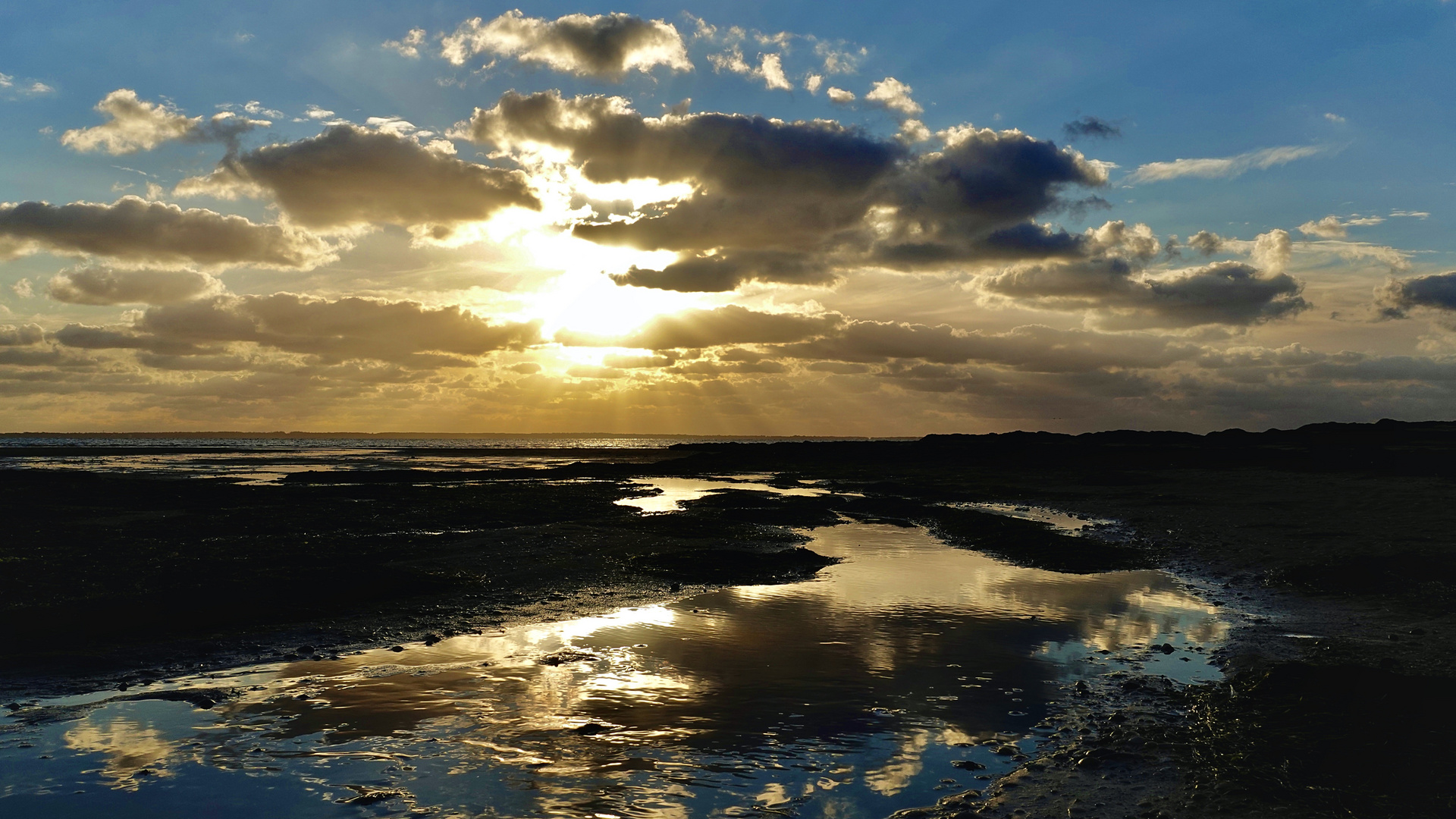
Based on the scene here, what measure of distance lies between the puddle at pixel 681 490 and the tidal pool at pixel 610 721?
26604 millimetres

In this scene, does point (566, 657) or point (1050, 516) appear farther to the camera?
point (1050, 516)

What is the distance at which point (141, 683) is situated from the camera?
1360cm

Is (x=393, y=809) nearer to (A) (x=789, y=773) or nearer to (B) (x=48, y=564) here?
(A) (x=789, y=773)

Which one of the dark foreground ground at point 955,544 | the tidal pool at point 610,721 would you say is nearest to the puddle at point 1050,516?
the dark foreground ground at point 955,544

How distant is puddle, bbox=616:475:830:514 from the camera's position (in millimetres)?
47916

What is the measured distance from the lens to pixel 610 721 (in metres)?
11.9

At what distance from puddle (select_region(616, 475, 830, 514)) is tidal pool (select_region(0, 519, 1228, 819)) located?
87.3ft

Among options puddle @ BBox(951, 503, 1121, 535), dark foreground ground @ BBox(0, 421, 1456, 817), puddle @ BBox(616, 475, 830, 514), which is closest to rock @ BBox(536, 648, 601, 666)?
dark foreground ground @ BBox(0, 421, 1456, 817)

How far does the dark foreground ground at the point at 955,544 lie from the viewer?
10.0 metres

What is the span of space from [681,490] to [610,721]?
5052 centimetres

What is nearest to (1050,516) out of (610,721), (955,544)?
(955,544)

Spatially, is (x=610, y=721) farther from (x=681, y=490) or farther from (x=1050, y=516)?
(x=681, y=490)

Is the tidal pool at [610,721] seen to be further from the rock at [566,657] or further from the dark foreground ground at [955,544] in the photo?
the dark foreground ground at [955,544]

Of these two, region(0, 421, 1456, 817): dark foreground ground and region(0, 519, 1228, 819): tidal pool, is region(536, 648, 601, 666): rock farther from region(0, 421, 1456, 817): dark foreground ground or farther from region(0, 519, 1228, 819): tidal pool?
region(0, 421, 1456, 817): dark foreground ground
